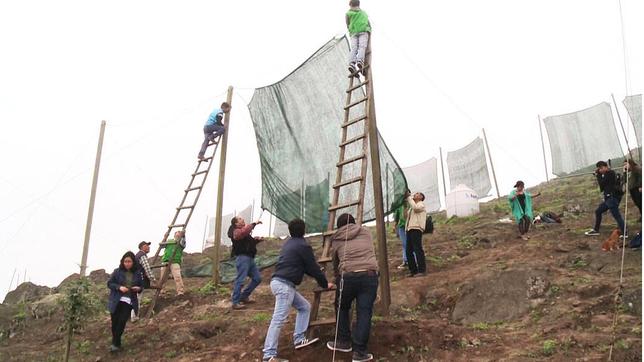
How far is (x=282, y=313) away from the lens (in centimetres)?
511

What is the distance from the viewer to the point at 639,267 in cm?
711

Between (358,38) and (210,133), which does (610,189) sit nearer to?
(358,38)

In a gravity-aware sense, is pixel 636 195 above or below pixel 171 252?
above

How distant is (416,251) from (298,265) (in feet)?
12.0

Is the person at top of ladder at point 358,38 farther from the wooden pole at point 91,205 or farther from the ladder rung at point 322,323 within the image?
the wooden pole at point 91,205

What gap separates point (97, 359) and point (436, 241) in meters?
8.49

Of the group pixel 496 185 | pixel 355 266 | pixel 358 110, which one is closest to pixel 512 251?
pixel 358 110

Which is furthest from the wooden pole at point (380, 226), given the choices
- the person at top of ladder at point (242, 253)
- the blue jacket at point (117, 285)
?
the blue jacket at point (117, 285)

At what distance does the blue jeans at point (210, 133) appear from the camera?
1052 cm

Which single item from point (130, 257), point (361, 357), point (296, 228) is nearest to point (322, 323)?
point (361, 357)

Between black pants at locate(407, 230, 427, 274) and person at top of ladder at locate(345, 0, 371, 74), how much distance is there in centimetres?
293

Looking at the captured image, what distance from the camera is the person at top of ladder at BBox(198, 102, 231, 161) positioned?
10.5m

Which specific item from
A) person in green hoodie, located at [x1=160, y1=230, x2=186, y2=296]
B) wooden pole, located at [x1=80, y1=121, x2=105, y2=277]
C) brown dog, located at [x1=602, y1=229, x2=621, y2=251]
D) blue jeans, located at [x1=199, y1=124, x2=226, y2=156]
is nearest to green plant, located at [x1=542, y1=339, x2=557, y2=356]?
brown dog, located at [x1=602, y1=229, x2=621, y2=251]

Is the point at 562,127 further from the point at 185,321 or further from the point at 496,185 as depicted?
the point at 185,321
